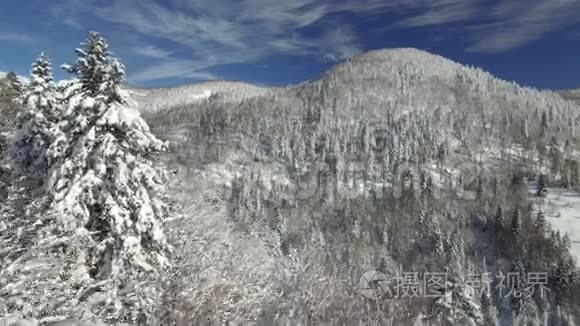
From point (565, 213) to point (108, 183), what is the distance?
635 feet

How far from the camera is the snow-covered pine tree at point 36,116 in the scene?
24.0 metres

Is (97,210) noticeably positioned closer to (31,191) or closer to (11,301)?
(31,191)

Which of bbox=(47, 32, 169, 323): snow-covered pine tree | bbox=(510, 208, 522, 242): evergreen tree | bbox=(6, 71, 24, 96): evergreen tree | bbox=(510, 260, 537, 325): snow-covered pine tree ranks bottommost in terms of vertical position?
bbox=(510, 260, 537, 325): snow-covered pine tree

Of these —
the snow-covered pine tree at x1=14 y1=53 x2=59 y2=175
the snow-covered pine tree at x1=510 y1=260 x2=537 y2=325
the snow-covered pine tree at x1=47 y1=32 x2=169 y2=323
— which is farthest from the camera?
the snow-covered pine tree at x1=510 y1=260 x2=537 y2=325

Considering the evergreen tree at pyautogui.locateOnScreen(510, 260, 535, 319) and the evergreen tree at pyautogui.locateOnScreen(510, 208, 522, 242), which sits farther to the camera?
the evergreen tree at pyautogui.locateOnScreen(510, 208, 522, 242)

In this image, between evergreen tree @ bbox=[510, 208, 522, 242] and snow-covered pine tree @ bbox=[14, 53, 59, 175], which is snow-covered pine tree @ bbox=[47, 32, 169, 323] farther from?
evergreen tree @ bbox=[510, 208, 522, 242]

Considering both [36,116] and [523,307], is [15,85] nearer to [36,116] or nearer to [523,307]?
[36,116]

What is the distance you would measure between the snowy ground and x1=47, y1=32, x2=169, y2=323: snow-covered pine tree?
161301 mm

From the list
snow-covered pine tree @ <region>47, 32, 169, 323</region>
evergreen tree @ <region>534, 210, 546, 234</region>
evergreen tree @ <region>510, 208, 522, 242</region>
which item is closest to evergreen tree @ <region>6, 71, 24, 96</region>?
snow-covered pine tree @ <region>47, 32, 169, 323</region>

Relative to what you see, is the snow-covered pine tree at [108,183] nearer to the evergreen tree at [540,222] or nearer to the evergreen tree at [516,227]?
the evergreen tree at [516,227]

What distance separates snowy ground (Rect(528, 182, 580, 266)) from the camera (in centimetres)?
16538

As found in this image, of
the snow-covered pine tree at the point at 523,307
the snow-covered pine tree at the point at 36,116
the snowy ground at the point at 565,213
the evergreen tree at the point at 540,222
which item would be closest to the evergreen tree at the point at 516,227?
the evergreen tree at the point at 540,222

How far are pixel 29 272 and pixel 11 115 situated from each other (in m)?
21.2

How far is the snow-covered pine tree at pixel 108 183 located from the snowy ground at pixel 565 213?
161 m
